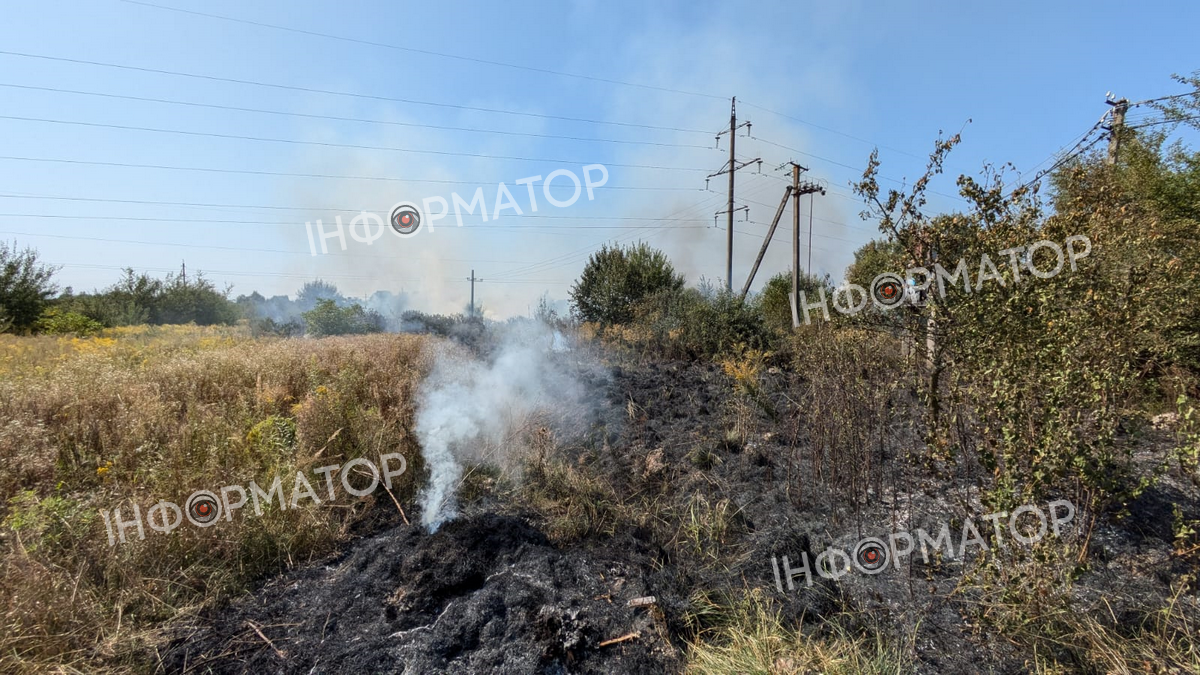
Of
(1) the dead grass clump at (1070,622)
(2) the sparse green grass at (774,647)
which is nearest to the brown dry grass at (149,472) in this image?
(2) the sparse green grass at (774,647)

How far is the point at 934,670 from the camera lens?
218 centimetres

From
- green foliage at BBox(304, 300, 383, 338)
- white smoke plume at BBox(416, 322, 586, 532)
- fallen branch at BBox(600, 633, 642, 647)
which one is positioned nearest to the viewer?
fallen branch at BBox(600, 633, 642, 647)

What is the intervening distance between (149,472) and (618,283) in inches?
547

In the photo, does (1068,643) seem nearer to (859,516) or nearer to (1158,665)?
(1158,665)

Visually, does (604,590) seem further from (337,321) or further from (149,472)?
(337,321)

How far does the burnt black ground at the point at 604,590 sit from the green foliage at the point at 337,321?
45.9ft

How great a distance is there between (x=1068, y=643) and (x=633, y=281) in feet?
49.6

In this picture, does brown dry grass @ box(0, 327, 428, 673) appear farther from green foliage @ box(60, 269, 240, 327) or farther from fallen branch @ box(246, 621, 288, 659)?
green foliage @ box(60, 269, 240, 327)

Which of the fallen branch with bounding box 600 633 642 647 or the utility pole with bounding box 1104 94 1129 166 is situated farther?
the utility pole with bounding box 1104 94 1129 166

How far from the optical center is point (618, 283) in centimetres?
1653

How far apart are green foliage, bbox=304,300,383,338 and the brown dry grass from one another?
10.0 metres

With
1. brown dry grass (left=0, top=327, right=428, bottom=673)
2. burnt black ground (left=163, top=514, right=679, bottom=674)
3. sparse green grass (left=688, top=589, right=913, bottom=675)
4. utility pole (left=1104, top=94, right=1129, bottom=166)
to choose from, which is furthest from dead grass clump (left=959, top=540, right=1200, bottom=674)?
utility pole (left=1104, top=94, right=1129, bottom=166)

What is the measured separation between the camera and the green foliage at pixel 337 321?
1590 centimetres

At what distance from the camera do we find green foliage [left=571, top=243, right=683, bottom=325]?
1655cm
